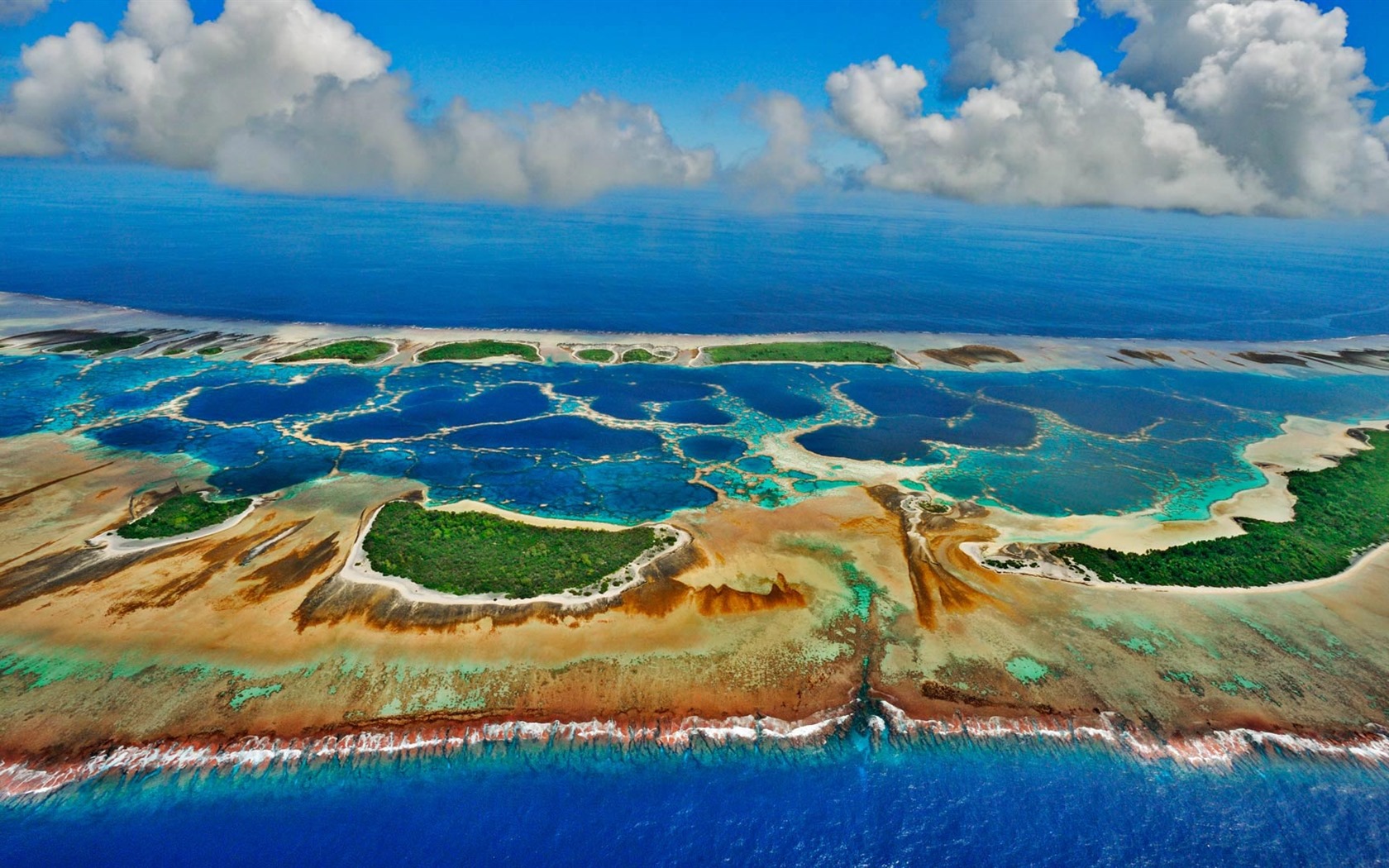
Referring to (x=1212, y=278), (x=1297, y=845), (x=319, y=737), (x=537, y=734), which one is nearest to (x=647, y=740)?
(x=537, y=734)

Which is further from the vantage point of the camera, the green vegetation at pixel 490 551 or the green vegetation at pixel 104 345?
the green vegetation at pixel 104 345

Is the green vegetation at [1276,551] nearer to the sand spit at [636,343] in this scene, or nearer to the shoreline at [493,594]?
the shoreline at [493,594]

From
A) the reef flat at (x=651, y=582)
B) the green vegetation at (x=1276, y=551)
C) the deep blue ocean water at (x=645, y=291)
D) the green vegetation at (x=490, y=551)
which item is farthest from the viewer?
the deep blue ocean water at (x=645, y=291)

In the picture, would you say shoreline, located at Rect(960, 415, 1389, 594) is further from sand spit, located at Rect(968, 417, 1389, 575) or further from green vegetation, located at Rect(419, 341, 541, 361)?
green vegetation, located at Rect(419, 341, 541, 361)

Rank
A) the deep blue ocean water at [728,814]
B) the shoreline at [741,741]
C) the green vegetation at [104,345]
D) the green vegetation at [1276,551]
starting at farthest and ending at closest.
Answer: the green vegetation at [104,345] → the green vegetation at [1276,551] → the shoreline at [741,741] → the deep blue ocean water at [728,814]

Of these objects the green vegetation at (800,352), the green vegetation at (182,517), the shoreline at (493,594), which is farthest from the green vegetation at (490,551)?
the green vegetation at (800,352)

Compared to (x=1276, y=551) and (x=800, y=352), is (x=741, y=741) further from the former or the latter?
(x=800, y=352)
